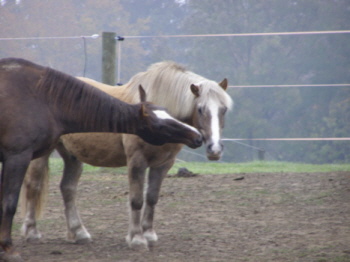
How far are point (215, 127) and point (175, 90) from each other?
22.0 inches

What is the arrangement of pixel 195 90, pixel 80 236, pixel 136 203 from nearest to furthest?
pixel 195 90 → pixel 136 203 → pixel 80 236

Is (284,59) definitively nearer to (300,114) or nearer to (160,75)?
(300,114)

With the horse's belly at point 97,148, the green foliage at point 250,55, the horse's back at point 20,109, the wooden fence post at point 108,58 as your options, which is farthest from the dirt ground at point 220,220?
the green foliage at point 250,55

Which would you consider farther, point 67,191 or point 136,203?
point 67,191

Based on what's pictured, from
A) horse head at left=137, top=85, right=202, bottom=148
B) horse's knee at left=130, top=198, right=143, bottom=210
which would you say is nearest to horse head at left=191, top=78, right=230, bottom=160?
horse head at left=137, top=85, right=202, bottom=148

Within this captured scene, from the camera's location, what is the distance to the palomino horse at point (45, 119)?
389 cm

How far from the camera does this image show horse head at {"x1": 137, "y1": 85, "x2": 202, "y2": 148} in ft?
13.7

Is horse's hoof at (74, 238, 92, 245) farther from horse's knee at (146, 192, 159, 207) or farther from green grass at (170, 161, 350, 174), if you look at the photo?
green grass at (170, 161, 350, 174)

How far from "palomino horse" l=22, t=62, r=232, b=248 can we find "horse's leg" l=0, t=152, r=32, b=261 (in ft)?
3.54

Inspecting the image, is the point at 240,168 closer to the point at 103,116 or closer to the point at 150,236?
the point at 150,236

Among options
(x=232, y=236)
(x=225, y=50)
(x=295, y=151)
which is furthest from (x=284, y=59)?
(x=232, y=236)

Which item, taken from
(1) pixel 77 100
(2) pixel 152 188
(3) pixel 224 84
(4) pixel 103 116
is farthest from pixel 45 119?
(3) pixel 224 84

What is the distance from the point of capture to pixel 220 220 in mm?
5844

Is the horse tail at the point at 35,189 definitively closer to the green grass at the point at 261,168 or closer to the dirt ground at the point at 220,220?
the dirt ground at the point at 220,220
